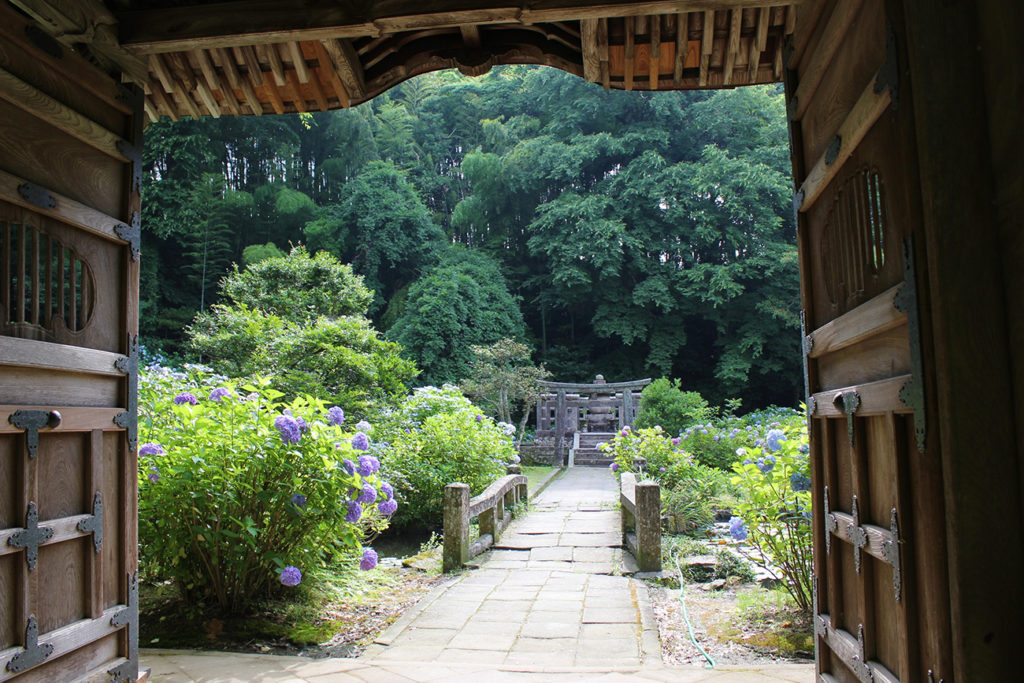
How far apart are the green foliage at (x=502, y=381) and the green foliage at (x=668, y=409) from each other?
4.58 meters

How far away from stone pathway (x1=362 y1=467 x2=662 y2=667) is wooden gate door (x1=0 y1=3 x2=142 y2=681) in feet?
4.53

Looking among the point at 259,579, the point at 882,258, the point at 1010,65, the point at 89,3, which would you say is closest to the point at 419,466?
the point at 259,579

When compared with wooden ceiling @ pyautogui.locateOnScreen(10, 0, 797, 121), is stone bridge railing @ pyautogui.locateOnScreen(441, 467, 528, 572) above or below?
below

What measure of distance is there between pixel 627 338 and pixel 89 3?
18.6 meters

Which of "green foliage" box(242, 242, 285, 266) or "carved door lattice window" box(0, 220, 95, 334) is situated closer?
"carved door lattice window" box(0, 220, 95, 334)

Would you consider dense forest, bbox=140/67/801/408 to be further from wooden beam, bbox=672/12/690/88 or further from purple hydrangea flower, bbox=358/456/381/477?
wooden beam, bbox=672/12/690/88

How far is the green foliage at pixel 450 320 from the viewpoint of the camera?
18.2 metres

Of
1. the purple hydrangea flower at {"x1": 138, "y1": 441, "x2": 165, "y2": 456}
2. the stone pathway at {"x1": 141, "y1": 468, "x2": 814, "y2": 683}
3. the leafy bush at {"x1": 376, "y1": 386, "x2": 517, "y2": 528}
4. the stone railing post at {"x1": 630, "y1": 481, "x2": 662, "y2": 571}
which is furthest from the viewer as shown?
the leafy bush at {"x1": 376, "y1": 386, "x2": 517, "y2": 528}

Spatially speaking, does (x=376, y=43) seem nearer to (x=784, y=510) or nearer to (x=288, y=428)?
(x=288, y=428)

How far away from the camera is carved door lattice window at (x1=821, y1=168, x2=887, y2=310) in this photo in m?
1.97

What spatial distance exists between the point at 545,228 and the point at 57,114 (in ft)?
62.6

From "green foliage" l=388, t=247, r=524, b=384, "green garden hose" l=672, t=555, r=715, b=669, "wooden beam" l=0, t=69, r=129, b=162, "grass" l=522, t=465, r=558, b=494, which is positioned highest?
"green foliage" l=388, t=247, r=524, b=384

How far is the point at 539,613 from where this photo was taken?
4.18 meters

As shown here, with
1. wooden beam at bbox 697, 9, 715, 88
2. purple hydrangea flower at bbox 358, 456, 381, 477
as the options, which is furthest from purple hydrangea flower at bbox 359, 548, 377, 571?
wooden beam at bbox 697, 9, 715, 88
